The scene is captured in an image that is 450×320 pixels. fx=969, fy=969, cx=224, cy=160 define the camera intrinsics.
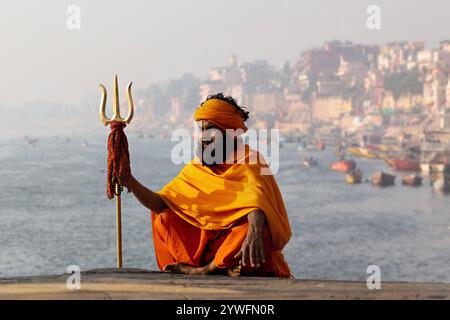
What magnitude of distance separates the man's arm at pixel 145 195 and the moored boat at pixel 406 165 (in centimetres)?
3981

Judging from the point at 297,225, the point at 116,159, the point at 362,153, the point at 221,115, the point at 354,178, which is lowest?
the point at 297,225

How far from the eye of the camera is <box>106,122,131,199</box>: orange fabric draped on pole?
300 cm

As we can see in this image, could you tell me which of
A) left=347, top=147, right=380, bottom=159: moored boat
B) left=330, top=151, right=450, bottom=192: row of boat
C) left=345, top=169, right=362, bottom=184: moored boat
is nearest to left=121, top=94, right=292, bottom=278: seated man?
left=330, top=151, right=450, bottom=192: row of boat

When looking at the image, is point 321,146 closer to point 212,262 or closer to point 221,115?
point 221,115

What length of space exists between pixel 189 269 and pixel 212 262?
0.08 metres

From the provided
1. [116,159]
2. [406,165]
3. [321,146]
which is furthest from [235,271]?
[321,146]

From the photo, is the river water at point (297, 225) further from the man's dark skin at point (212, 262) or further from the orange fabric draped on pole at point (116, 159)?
Result: the orange fabric draped on pole at point (116, 159)

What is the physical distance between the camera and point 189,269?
120 inches

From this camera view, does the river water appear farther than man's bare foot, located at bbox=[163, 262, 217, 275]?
Yes

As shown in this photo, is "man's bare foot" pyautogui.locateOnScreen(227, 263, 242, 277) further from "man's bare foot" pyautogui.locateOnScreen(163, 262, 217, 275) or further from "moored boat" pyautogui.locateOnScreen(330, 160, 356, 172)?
"moored boat" pyautogui.locateOnScreen(330, 160, 356, 172)

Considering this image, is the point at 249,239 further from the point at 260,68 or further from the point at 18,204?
the point at 260,68

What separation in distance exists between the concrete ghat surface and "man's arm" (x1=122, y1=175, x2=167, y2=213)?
0.97 ft

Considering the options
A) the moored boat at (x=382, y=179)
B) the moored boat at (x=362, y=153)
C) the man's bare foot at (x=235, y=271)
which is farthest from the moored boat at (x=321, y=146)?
the man's bare foot at (x=235, y=271)

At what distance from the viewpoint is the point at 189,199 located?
312 centimetres
